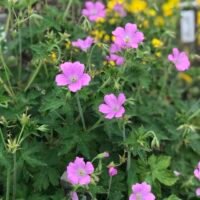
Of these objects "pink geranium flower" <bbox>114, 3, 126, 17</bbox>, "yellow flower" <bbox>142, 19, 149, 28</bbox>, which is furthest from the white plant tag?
"pink geranium flower" <bbox>114, 3, 126, 17</bbox>

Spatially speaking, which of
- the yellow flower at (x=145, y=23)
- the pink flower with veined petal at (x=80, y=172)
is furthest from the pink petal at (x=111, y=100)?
the yellow flower at (x=145, y=23)

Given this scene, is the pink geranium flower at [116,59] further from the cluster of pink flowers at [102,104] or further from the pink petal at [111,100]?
the pink petal at [111,100]

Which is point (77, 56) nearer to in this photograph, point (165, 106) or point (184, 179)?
point (165, 106)

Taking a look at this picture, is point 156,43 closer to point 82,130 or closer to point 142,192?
point 82,130

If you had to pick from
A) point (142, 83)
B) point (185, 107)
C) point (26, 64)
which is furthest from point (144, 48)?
point (26, 64)

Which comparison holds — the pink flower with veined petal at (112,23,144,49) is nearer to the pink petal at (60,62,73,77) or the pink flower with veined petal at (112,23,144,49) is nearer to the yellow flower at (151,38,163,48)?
the pink petal at (60,62,73,77)
